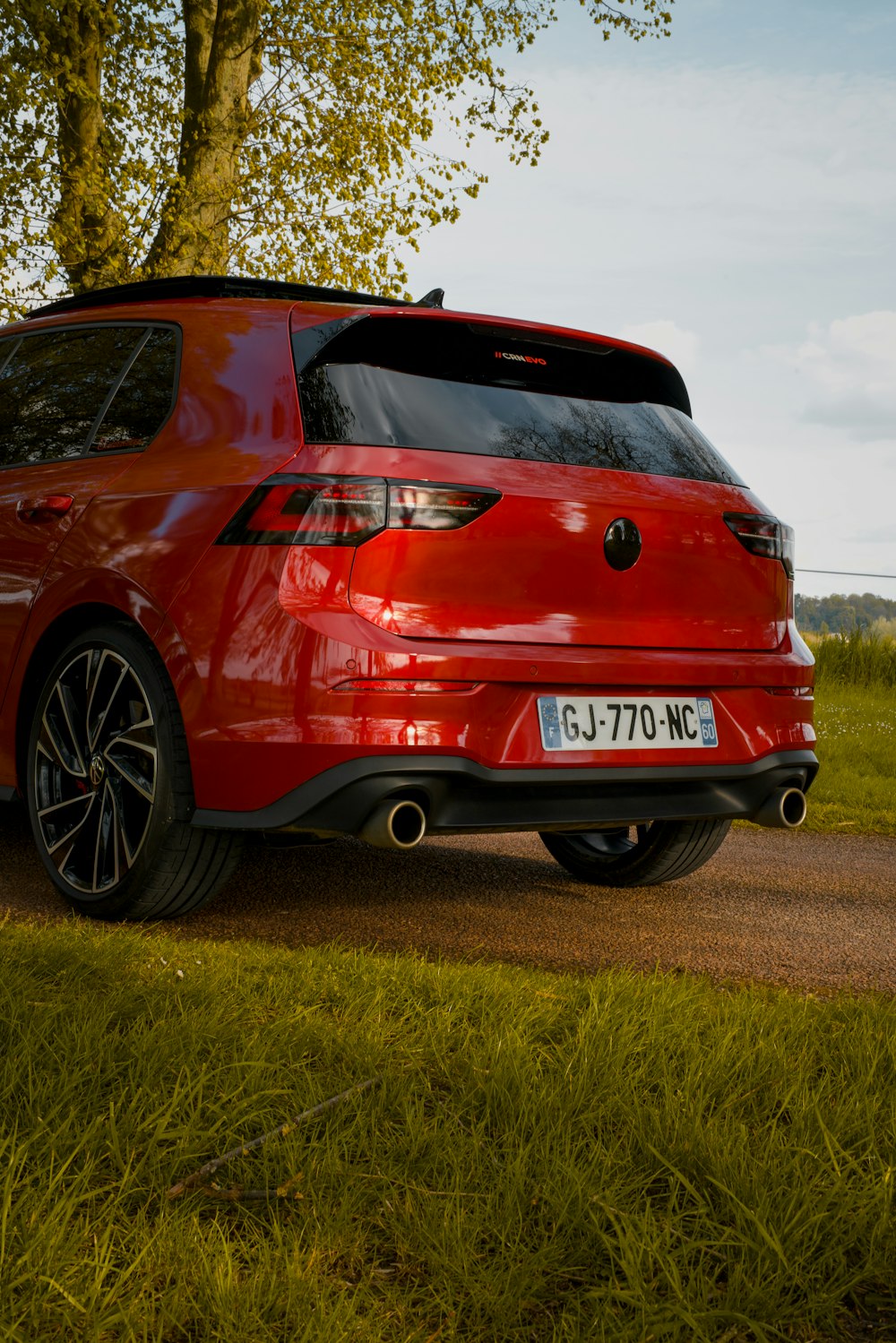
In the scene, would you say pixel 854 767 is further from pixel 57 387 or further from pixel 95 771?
pixel 95 771

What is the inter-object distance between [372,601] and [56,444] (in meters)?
1.87

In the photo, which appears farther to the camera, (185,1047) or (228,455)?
(228,455)

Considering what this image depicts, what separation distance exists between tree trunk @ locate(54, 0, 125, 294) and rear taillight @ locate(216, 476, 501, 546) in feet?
43.3

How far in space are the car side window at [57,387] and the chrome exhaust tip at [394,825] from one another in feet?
6.13

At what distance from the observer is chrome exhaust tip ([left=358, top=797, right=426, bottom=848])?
3.63 m

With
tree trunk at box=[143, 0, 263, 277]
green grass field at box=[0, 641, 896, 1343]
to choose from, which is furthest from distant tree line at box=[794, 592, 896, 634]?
green grass field at box=[0, 641, 896, 1343]

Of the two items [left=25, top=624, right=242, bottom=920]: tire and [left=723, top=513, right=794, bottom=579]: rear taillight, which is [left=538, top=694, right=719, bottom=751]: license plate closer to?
[left=723, top=513, right=794, bottom=579]: rear taillight

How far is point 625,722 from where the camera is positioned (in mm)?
4051

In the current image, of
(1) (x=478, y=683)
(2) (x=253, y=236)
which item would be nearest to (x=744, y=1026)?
(1) (x=478, y=683)

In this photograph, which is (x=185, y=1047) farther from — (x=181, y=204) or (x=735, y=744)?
(x=181, y=204)

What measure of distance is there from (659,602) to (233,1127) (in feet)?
7.28

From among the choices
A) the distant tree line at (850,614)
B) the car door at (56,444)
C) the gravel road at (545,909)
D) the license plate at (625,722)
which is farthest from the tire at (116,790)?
the distant tree line at (850,614)

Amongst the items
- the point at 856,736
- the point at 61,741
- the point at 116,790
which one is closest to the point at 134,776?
the point at 116,790

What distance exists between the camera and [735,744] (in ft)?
14.1
